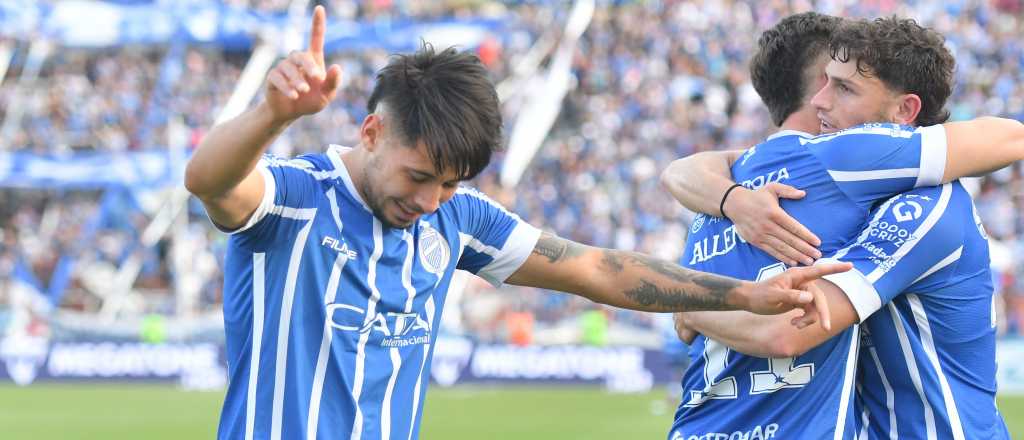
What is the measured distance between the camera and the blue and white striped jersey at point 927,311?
3.63m

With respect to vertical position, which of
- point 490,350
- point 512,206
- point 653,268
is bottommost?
point 653,268

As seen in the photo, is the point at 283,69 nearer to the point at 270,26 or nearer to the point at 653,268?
the point at 653,268

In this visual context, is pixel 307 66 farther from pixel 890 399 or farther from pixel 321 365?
pixel 890 399

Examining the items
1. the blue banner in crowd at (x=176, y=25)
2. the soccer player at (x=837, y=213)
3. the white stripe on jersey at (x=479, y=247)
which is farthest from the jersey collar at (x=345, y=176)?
the blue banner in crowd at (x=176, y=25)

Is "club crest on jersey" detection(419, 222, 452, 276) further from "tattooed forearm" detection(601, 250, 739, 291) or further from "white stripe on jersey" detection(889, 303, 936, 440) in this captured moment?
"white stripe on jersey" detection(889, 303, 936, 440)

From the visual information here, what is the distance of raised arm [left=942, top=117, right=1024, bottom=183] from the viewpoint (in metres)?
3.69

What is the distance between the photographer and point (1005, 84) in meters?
23.1

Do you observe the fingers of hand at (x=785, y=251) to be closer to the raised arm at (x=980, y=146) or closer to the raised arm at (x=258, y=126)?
the raised arm at (x=980, y=146)

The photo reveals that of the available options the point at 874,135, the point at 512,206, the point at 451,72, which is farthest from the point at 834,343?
the point at 512,206

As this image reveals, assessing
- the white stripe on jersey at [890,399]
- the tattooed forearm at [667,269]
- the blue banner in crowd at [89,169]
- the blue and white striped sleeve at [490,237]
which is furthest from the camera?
the blue banner in crowd at [89,169]

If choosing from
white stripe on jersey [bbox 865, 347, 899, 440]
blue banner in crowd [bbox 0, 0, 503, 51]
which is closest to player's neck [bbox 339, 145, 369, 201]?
white stripe on jersey [bbox 865, 347, 899, 440]

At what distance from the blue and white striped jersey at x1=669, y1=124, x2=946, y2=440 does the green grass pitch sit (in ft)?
32.4

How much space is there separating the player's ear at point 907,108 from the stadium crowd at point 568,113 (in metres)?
16.1

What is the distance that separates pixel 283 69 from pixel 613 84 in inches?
948
